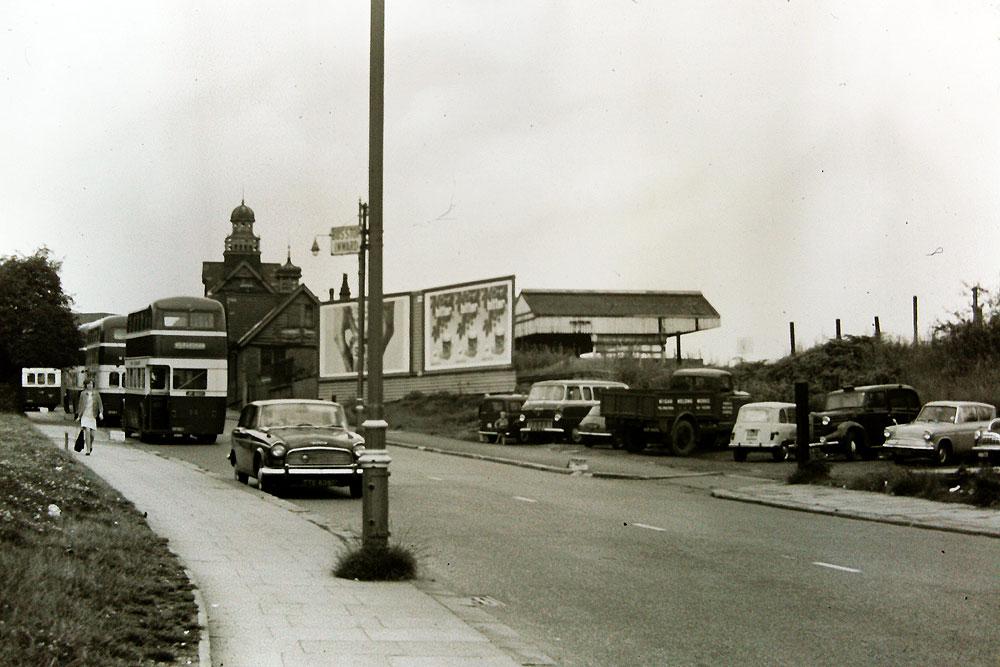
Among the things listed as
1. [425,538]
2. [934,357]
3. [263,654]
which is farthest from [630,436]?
[263,654]

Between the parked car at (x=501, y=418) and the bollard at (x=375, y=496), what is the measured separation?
27.2m

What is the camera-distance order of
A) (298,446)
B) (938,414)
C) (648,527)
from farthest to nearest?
(938,414) → (298,446) → (648,527)

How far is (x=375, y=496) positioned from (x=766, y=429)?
2026 centimetres

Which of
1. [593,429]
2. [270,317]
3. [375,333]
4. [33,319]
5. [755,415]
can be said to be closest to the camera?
[375,333]

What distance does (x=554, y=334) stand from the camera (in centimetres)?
6719

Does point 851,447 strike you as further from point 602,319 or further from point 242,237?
point 242,237

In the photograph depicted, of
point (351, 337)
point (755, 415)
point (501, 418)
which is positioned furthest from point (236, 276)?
point (755, 415)

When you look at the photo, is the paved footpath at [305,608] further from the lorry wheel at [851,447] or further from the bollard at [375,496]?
the lorry wheel at [851,447]

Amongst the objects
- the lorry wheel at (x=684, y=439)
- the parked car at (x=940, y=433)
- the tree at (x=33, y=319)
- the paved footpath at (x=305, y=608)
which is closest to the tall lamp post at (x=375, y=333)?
the paved footpath at (x=305, y=608)

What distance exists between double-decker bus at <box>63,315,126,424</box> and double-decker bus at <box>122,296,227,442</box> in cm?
674

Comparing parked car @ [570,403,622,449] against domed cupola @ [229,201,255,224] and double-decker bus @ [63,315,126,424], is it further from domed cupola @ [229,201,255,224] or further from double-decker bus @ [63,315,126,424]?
domed cupola @ [229,201,255,224]

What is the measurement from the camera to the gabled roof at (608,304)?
66875 mm

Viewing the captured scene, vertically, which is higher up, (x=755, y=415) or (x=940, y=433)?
(x=755, y=415)

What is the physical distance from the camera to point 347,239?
12336mm
